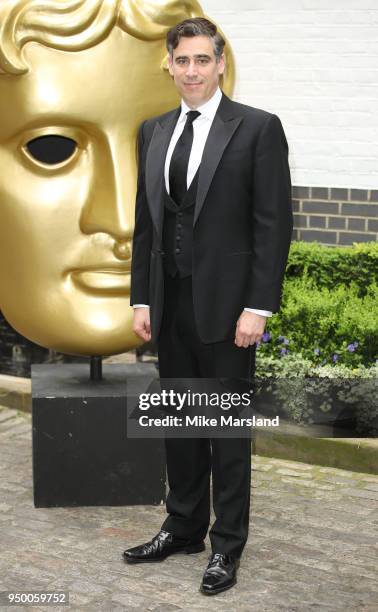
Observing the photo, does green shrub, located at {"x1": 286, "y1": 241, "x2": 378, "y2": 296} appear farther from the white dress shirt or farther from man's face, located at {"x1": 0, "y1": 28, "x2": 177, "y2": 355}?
the white dress shirt

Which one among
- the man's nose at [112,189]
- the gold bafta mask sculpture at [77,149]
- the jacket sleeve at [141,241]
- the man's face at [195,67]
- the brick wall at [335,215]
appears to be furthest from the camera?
the brick wall at [335,215]

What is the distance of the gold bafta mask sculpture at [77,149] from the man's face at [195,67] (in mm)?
894

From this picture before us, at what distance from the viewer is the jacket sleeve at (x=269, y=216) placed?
13.2 ft

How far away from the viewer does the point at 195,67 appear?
403cm

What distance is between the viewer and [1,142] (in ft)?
16.5

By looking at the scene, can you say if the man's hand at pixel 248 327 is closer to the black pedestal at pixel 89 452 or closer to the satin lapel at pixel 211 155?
the satin lapel at pixel 211 155

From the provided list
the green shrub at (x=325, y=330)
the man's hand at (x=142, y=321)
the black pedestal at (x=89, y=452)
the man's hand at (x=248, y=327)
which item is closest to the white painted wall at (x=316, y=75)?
the green shrub at (x=325, y=330)

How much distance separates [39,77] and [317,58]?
308 cm

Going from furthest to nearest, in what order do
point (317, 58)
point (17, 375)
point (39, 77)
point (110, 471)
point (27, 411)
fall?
point (17, 375)
point (317, 58)
point (27, 411)
point (110, 471)
point (39, 77)

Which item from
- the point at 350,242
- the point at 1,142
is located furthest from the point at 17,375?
the point at 1,142

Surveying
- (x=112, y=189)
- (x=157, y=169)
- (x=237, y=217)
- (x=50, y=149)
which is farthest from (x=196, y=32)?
(x=50, y=149)

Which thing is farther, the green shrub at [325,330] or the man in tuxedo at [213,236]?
the green shrub at [325,330]

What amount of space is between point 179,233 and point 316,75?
144 inches

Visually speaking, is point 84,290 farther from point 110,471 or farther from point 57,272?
point 110,471
